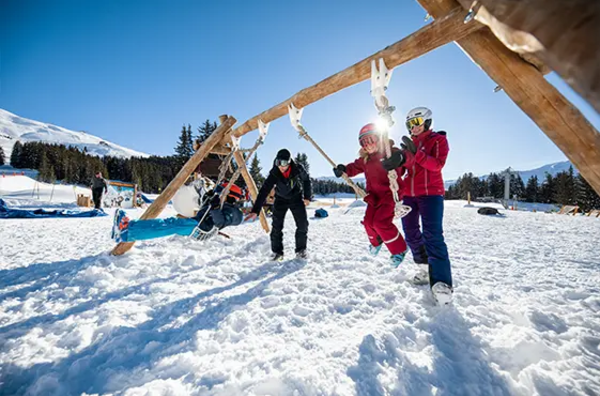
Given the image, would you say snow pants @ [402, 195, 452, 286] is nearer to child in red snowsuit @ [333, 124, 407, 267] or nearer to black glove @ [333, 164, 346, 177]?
child in red snowsuit @ [333, 124, 407, 267]

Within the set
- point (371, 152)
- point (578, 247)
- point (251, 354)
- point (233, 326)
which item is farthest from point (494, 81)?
point (578, 247)

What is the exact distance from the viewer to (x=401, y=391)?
1561 mm

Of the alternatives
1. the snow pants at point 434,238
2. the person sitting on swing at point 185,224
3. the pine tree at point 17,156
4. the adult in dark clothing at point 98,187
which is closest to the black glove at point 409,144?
the snow pants at point 434,238

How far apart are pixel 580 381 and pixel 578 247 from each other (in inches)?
201

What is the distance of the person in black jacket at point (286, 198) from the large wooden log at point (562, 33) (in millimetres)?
3870

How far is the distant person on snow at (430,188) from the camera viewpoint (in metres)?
2.48

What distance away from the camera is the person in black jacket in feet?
14.0

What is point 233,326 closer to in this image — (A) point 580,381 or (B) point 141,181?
(A) point 580,381

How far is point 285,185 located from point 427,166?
2301 millimetres

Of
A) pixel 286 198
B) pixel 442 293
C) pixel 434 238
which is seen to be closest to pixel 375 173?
pixel 434 238

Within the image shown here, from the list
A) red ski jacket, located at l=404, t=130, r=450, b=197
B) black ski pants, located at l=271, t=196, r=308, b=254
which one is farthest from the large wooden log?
black ski pants, located at l=271, t=196, r=308, b=254

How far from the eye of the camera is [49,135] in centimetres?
16625

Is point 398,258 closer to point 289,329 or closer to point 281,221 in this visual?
point 289,329

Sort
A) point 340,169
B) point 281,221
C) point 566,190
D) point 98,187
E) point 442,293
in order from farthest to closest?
point 566,190 → point 98,187 → point 281,221 → point 340,169 → point 442,293
